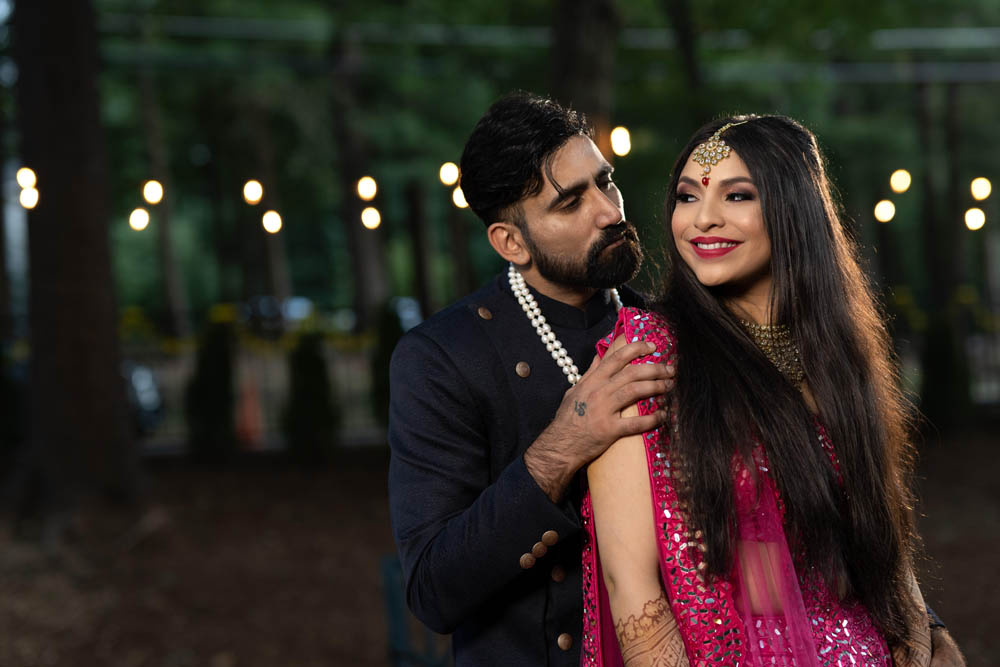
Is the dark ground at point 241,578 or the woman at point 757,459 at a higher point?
the woman at point 757,459

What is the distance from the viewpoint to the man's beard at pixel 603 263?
2.68 m

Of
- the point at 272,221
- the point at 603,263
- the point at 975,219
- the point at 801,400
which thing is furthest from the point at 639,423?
the point at 975,219

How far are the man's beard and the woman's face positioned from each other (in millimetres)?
221

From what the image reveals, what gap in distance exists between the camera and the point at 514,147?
106 inches

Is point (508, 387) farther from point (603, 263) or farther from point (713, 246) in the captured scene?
point (713, 246)

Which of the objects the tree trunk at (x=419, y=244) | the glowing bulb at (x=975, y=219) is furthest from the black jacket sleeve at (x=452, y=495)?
the tree trunk at (x=419, y=244)

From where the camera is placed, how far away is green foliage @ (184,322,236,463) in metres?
11.8

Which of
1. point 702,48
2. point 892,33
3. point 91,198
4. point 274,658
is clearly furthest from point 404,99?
point 274,658

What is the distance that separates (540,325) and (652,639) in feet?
3.06

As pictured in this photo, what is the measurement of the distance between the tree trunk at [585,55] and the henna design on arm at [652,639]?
7123mm

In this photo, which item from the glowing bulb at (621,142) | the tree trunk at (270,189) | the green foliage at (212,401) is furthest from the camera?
the tree trunk at (270,189)

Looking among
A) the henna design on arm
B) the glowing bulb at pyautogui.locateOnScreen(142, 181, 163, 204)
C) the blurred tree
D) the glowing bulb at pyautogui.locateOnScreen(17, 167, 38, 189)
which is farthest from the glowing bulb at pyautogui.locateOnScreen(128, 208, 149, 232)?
the blurred tree

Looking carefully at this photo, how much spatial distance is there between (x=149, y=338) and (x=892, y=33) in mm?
17666

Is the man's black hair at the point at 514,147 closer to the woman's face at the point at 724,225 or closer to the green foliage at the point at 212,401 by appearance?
the woman's face at the point at 724,225
